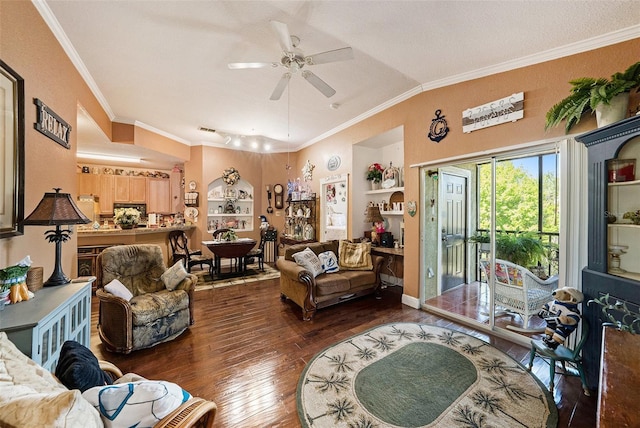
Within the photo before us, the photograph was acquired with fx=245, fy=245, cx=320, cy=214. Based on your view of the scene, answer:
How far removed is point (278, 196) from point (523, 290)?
506 centimetres

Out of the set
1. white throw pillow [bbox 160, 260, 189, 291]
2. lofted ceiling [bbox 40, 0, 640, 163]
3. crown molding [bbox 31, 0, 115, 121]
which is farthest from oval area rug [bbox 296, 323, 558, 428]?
crown molding [bbox 31, 0, 115, 121]

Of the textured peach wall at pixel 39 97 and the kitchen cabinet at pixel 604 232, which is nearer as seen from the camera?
the textured peach wall at pixel 39 97

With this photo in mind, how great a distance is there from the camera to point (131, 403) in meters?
0.84

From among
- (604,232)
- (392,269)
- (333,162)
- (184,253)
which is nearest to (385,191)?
(333,162)

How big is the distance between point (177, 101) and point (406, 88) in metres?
3.20

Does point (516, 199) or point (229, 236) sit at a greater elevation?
point (516, 199)

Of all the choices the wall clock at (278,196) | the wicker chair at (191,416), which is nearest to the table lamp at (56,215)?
the wicker chair at (191,416)

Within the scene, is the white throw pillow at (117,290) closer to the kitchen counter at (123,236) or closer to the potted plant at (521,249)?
the kitchen counter at (123,236)

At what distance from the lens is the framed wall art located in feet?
4.85

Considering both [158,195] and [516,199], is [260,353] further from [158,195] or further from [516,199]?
[158,195]

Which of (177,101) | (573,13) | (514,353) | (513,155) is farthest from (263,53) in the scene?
(514,353)

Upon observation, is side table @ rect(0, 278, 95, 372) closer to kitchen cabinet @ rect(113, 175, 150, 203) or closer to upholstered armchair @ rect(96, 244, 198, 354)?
upholstered armchair @ rect(96, 244, 198, 354)

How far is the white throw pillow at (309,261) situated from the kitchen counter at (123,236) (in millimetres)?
2940

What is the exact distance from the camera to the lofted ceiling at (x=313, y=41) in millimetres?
1872
